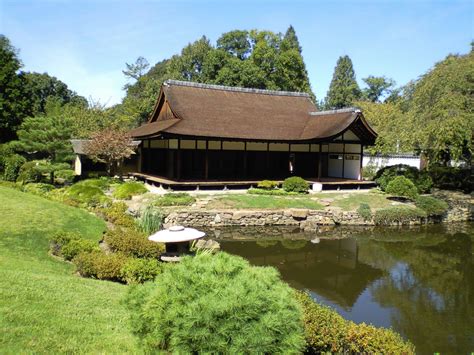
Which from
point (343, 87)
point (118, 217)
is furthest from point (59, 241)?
point (343, 87)

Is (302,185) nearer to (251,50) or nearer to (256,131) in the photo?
(256,131)

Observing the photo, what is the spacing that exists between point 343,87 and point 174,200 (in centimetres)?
5285

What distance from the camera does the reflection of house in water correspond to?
1070cm

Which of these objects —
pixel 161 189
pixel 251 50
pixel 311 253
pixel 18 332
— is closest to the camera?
pixel 18 332

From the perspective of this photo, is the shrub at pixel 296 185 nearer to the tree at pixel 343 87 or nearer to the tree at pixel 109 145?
the tree at pixel 109 145

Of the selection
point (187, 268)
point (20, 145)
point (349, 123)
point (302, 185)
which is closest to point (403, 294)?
point (187, 268)

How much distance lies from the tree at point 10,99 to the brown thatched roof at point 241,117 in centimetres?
802

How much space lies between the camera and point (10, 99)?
25641mm

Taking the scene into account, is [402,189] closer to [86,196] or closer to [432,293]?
[432,293]

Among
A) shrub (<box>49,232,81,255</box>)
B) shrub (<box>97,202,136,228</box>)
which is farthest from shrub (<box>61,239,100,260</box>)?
shrub (<box>97,202,136,228</box>)

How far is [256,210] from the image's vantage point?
18.6 meters

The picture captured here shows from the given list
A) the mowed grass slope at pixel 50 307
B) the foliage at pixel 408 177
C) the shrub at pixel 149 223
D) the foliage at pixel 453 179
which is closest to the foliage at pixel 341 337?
the mowed grass slope at pixel 50 307

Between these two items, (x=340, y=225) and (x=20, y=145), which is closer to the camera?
(x=340, y=225)

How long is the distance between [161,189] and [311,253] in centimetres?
1100
